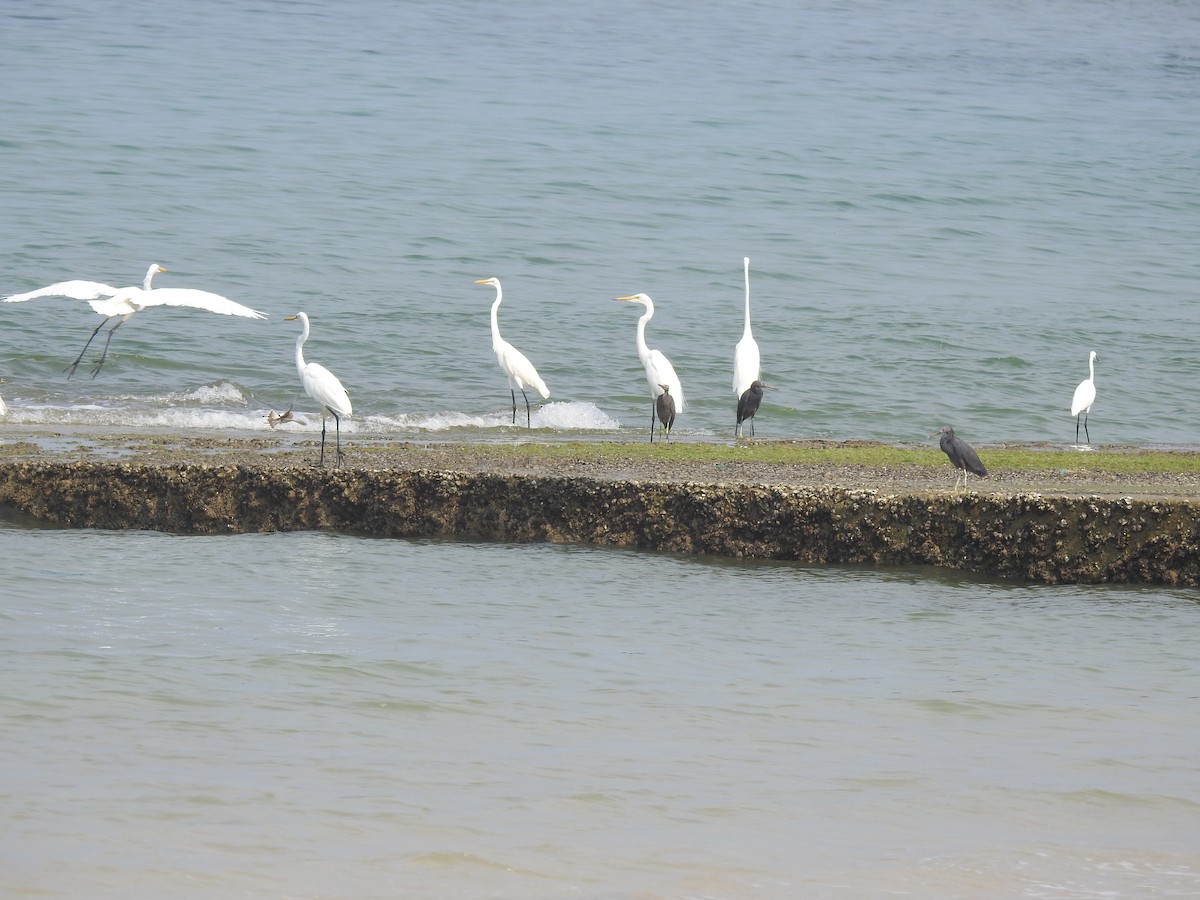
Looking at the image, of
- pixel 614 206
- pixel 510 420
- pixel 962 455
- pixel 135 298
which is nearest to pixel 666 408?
pixel 510 420

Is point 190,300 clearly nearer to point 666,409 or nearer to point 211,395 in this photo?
point 211,395

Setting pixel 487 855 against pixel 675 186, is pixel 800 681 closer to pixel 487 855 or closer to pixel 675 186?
pixel 487 855

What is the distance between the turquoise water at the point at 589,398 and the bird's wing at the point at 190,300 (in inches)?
46.9

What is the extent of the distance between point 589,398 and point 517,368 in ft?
8.32

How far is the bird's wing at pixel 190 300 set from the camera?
45.2 feet

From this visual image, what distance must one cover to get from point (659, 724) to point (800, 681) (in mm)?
989

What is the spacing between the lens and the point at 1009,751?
613cm

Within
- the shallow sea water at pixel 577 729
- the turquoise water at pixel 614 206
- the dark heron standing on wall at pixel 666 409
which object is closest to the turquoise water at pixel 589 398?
the shallow sea water at pixel 577 729

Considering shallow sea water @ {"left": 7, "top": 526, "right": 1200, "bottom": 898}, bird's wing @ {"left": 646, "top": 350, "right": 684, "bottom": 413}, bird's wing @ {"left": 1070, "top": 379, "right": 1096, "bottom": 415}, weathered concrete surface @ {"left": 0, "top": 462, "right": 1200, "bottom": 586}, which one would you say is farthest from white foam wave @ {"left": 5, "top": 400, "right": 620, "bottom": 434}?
shallow sea water @ {"left": 7, "top": 526, "right": 1200, "bottom": 898}

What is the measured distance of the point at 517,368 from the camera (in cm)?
1587

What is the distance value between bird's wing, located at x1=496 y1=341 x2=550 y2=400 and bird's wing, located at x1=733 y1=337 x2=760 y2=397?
2047 mm

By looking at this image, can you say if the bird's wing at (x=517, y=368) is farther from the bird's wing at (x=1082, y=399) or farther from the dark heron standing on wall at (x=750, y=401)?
the bird's wing at (x=1082, y=399)

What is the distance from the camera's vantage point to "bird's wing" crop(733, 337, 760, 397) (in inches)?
615

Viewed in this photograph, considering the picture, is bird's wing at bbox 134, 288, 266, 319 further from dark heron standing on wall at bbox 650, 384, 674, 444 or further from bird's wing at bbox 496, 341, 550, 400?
dark heron standing on wall at bbox 650, 384, 674, 444
